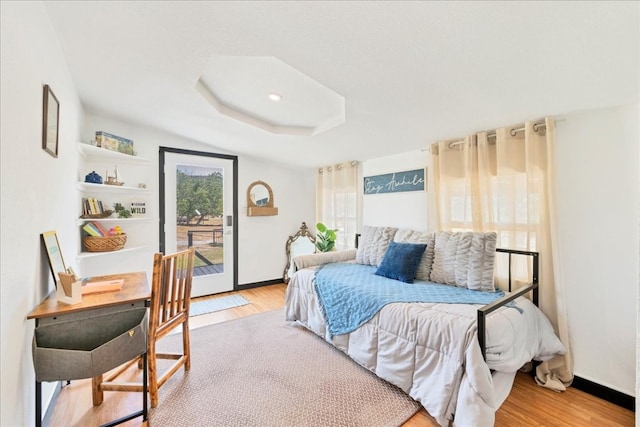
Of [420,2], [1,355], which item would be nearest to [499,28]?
[420,2]

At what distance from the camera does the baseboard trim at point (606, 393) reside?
1.73 m

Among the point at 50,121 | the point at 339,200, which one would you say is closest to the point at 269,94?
the point at 50,121

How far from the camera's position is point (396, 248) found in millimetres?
2709

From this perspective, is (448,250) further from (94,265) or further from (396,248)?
(94,265)

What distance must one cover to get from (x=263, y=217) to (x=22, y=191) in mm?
3213

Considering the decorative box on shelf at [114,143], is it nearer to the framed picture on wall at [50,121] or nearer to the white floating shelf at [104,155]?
the white floating shelf at [104,155]

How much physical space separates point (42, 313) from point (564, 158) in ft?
10.8

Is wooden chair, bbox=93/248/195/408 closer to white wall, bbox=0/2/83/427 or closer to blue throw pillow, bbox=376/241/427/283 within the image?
white wall, bbox=0/2/83/427

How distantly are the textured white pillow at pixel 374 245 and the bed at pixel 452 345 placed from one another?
603 mm

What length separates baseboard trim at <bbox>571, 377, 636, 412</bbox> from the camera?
1.73 m

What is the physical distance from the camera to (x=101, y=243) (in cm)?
278

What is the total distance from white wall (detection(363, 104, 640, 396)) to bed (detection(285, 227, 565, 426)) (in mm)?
228

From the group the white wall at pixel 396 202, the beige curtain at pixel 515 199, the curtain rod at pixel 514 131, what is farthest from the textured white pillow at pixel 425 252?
the curtain rod at pixel 514 131

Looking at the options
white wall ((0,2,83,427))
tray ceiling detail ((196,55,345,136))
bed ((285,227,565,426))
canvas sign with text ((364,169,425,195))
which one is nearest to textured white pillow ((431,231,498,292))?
bed ((285,227,565,426))
